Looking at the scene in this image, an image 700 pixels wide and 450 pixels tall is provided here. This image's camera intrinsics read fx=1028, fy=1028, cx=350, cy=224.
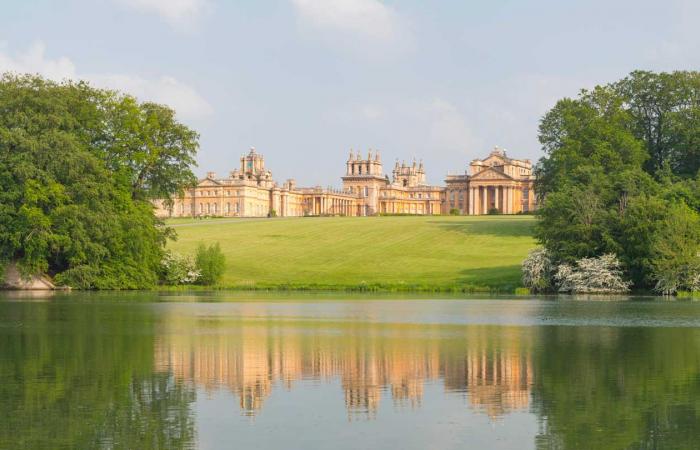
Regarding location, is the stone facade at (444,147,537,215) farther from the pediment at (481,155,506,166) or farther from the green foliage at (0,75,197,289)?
the green foliage at (0,75,197,289)

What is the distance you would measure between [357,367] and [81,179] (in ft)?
118

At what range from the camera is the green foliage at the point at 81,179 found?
49969 mm

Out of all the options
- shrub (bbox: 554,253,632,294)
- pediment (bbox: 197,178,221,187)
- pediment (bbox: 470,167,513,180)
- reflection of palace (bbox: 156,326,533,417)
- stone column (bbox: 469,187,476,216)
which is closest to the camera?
reflection of palace (bbox: 156,326,533,417)

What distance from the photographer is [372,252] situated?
7231 centimetres

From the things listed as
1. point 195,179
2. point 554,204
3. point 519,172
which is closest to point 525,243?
point 554,204

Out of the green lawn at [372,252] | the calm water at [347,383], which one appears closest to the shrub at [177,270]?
the green lawn at [372,252]

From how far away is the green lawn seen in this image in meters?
58.2

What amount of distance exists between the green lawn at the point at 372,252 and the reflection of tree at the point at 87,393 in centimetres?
3317

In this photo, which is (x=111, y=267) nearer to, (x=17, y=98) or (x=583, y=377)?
(x=17, y=98)

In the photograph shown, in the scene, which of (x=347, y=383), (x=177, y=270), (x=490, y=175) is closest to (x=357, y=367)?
(x=347, y=383)

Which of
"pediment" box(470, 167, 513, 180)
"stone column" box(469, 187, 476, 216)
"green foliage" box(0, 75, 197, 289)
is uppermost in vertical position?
"pediment" box(470, 167, 513, 180)

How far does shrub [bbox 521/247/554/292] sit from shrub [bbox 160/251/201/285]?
59.3 ft

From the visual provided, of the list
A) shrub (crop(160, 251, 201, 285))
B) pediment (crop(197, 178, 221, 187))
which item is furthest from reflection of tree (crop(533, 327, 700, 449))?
pediment (crop(197, 178, 221, 187))

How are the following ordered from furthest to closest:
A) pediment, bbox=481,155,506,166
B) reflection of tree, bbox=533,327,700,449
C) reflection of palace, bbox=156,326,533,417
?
pediment, bbox=481,155,506,166, reflection of palace, bbox=156,326,533,417, reflection of tree, bbox=533,327,700,449
